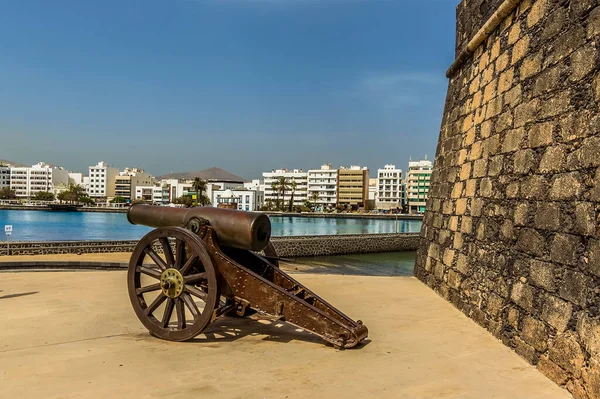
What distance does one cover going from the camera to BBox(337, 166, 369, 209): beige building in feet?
378

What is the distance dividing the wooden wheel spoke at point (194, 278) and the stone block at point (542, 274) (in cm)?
341

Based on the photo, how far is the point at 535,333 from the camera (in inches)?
188

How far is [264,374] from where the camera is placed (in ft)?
14.6

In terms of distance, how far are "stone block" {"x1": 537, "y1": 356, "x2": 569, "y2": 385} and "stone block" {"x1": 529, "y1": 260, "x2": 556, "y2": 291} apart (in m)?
0.67

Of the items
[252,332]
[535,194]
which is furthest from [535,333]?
[252,332]

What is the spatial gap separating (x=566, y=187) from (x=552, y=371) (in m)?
1.68

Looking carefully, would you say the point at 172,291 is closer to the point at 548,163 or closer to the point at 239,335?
the point at 239,335

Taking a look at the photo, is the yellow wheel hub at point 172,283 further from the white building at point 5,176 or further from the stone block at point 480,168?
the white building at point 5,176

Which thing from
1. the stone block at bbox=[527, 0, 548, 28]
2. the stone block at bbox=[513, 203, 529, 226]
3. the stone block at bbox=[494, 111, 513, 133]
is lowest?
the stone block at bbox=[513, 203, 529, 226]

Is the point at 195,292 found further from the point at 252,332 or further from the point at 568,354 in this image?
the point at 568,354

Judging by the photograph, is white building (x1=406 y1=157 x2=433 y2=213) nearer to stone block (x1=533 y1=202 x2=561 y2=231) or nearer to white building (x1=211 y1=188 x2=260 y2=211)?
white building (x1=211 y1=188 x2=260 y2=211)

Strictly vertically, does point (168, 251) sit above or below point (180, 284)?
above

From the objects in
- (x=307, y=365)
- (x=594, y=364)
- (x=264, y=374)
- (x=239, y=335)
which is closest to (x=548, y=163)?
(x=594, y=364)

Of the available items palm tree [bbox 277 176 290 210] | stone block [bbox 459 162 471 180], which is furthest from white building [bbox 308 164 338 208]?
stone block [bbox 459 162 471 180]
